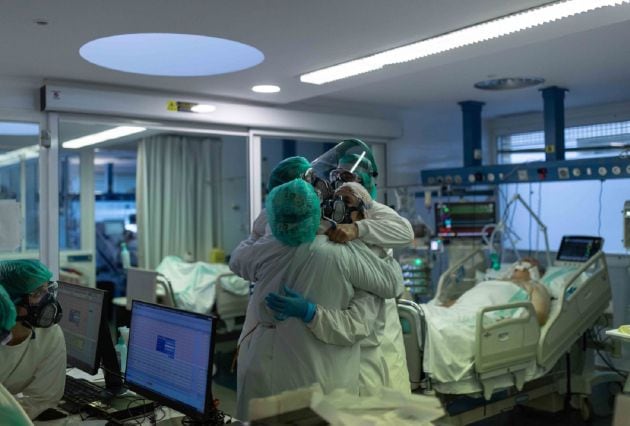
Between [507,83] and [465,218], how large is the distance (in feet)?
3.89

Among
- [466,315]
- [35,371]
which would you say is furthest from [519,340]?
[35,371]

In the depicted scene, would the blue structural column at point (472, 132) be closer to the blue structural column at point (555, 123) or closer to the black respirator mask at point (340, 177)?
the blue structural column at point (555, 123)

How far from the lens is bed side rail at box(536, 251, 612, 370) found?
13.4 ft

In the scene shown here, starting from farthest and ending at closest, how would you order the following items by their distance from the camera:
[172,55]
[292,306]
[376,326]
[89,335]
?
[172,55] < [376,326] < [89,335] < [292,306]

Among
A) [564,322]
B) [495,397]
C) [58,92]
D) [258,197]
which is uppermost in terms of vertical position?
[58,92]

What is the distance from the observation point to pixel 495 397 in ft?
14.4

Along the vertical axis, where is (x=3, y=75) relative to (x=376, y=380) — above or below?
above

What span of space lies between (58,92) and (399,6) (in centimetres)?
240

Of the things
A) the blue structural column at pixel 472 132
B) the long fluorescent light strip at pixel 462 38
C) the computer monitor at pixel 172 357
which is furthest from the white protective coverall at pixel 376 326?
the blue structural column at pixel 472 132

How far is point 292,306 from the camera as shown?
228 centimetres

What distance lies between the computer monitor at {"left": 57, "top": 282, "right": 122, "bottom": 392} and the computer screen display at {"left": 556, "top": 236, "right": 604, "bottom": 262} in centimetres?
362

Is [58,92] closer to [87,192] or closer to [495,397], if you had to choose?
[87,192]

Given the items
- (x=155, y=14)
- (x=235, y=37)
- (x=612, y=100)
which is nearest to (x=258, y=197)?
(x=235, y=37)

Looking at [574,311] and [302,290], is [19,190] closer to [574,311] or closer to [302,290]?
[302,290]
